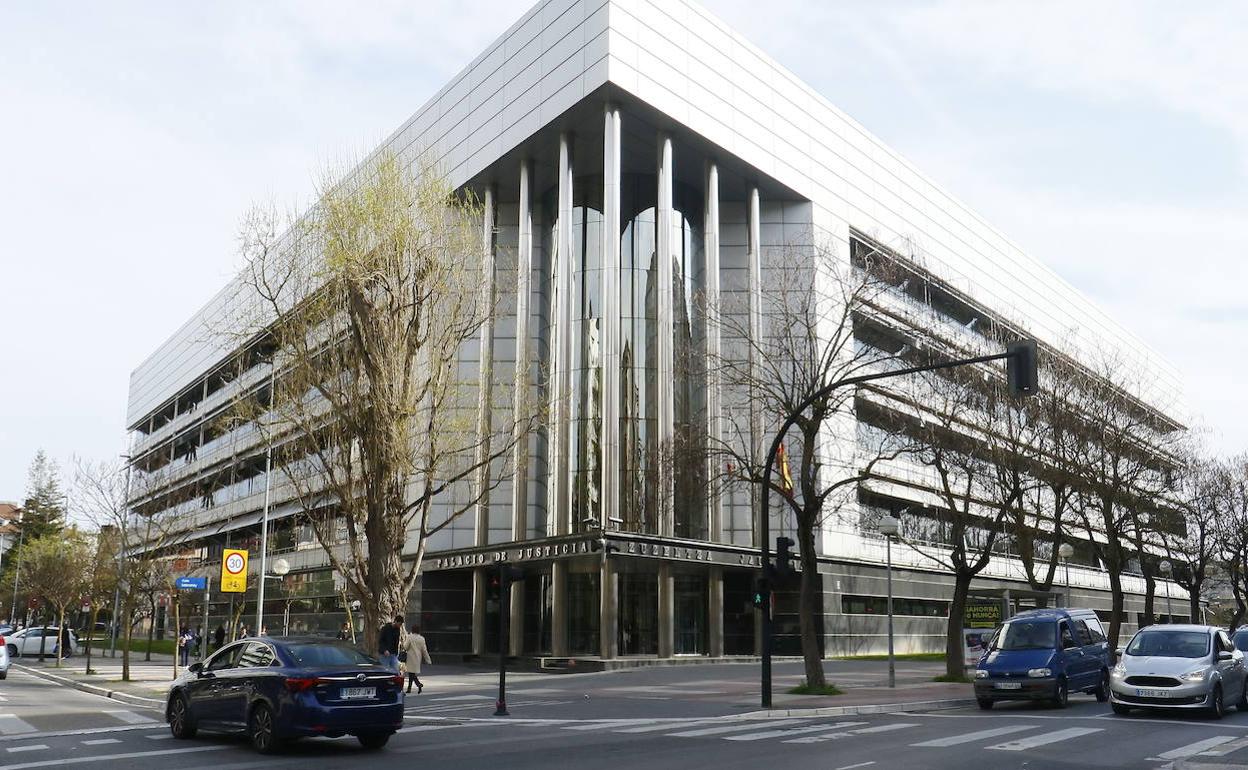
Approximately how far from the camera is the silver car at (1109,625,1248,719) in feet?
57.3

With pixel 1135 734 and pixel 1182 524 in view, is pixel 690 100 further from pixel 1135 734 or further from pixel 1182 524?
pixel 1135 734

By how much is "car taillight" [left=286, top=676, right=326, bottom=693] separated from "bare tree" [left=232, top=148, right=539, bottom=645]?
924 cm

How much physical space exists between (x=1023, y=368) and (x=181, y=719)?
14.7 m

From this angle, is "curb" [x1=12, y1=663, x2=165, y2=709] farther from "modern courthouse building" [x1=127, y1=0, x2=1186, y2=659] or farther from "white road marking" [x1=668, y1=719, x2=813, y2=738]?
"white road marking" [x1=668, y1=719, x2=813, y2=738]

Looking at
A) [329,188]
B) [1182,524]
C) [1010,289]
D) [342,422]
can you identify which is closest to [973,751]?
[342,422]

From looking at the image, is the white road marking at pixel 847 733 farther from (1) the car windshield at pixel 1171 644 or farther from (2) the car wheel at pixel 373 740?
(2) the car wheel at pixel 373 740

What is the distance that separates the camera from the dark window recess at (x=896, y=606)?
4359 cm

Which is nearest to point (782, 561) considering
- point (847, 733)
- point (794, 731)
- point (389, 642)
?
point (794, 731)

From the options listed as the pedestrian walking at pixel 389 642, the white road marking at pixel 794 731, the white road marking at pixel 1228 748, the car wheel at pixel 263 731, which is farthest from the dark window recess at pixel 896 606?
the car wheel at pixel 263 731

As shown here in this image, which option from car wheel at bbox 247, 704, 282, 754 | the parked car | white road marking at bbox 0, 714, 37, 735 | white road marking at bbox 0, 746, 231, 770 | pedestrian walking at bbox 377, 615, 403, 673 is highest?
pedestrian walking at bbox 377, 615, 403, 673

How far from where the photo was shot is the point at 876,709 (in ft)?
66.7

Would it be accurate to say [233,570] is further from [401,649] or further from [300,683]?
[300,683]

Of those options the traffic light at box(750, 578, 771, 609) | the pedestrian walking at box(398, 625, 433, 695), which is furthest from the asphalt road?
the pedestrian walking at box(398, 625, 433, 695)

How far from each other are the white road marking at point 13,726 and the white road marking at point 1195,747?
16.5 meters
